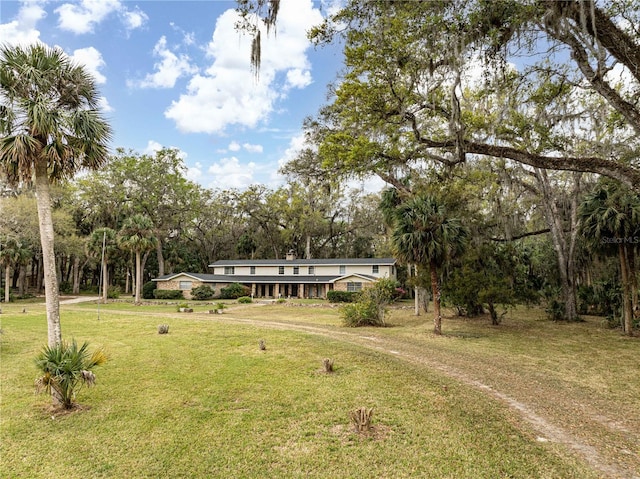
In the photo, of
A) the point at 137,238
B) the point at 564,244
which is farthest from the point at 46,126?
the point at 137,238

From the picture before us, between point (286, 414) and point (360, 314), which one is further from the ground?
point (360, 314)

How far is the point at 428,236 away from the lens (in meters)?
16.5

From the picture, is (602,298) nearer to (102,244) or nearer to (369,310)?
(369,310)

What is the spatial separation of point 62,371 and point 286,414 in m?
5.14

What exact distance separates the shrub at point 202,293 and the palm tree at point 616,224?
3399cm

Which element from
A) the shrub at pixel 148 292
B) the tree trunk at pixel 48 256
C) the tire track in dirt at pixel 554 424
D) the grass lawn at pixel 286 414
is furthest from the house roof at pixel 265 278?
the tree trunk at pixel 48 256

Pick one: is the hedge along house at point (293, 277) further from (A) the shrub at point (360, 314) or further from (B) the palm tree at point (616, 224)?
(B) the palm tree at point (616, 224)

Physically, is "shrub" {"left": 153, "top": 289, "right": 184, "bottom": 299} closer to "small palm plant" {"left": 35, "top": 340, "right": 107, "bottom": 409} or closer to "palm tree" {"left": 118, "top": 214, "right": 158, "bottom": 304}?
"palm tree" {"left": 118, "top": 214, "right": 158, "bottom": 304}

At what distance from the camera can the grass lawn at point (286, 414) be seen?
581 centimetres

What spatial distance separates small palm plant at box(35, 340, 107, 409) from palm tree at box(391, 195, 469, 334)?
1280cm

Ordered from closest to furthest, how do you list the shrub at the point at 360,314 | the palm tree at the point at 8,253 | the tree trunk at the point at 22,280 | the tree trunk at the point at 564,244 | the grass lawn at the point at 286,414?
the grass lawn at the point at 286,414 < the shrub at the point at 360,314 < the tree trunk at the point at 564,244 < the palm tree at the point at 8,253 < the tree trunk at the point at 22,280

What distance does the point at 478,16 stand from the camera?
26.8 ft

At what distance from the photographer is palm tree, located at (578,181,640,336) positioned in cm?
1520

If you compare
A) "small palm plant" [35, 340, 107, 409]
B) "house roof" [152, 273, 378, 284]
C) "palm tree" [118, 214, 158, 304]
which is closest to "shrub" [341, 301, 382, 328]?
"small palm plant" [35, 340, 107, 409]
